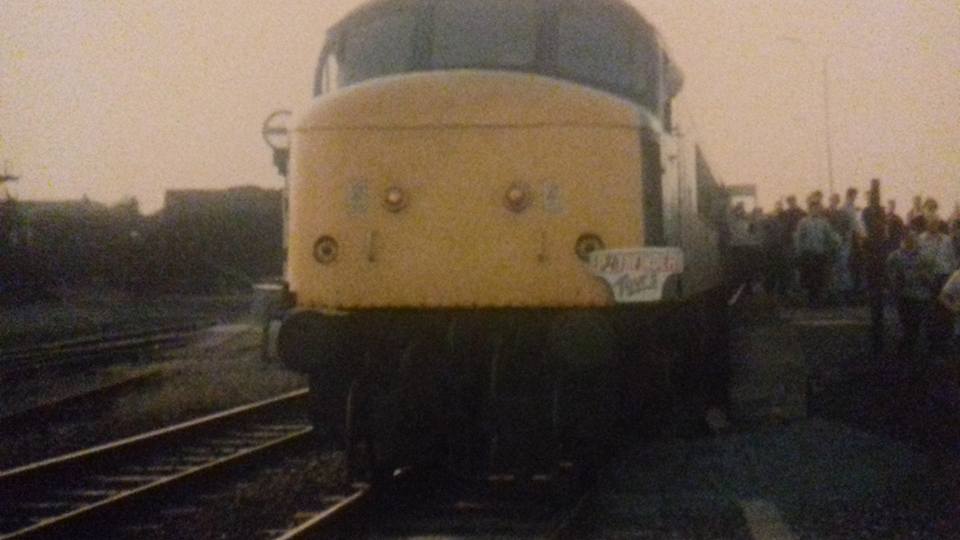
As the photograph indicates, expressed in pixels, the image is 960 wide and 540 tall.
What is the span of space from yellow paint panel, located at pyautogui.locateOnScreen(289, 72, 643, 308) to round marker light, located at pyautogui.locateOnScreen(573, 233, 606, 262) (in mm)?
32

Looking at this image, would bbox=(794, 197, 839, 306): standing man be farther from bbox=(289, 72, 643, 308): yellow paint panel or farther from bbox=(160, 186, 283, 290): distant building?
bbox=(160, 186, 283, 290): distant building

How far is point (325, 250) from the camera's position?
10.2 m

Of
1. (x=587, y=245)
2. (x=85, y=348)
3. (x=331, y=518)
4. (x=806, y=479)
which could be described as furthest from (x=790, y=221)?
(x=331, y=518)

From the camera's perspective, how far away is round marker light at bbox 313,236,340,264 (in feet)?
33.3

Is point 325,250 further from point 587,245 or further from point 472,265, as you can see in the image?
point 587,245

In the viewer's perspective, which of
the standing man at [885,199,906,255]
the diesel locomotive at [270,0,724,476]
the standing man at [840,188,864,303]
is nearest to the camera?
the diesel locomotive at [270,0,724,476]

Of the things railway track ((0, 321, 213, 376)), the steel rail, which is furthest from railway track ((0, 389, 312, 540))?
railway track ((0, 321, 213, 376))

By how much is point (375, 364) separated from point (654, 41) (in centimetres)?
305

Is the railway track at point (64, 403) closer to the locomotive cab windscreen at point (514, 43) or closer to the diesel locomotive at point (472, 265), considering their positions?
the locomotive cab windscreen at point (514, 43)

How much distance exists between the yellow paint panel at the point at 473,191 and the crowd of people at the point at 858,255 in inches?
206

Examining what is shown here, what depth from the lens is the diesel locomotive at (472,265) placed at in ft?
32.3

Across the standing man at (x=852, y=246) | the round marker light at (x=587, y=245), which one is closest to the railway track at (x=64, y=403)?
the round marker light at (x=587, y=245)

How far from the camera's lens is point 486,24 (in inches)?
431

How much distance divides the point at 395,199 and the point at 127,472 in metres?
3.78
